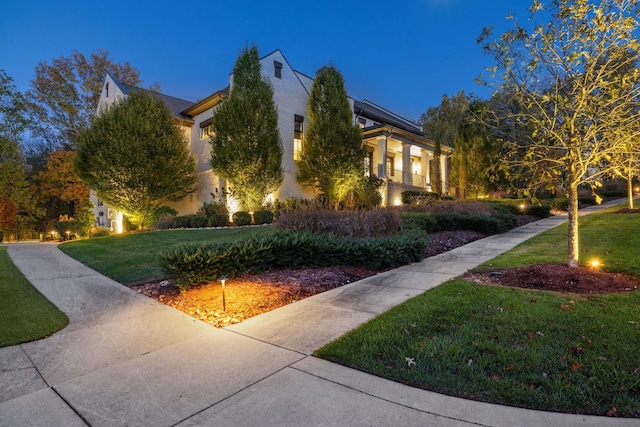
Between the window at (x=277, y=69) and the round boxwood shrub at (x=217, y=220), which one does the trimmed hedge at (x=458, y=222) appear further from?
the window at (x=277, y=69)

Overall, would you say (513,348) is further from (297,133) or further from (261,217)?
(297,133)

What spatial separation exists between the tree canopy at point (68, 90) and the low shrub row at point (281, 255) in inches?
1114

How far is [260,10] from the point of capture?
49031 millimetres

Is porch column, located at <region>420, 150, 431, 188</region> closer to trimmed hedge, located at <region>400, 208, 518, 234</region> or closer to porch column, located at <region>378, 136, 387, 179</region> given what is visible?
porch column, located at <region>378, 136, 387, 179</region>

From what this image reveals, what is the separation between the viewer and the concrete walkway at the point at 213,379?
7.75 feet

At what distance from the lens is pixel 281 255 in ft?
22.0

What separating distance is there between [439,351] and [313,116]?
55.1 feet

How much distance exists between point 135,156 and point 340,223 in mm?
13092

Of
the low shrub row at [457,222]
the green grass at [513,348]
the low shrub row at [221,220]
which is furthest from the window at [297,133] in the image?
the green grass at [513,348]

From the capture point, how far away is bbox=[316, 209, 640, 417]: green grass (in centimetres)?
255

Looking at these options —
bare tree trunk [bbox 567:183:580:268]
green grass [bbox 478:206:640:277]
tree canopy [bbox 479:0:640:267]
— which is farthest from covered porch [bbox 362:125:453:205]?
bare tree trunk [bbox 567:183:580:268]

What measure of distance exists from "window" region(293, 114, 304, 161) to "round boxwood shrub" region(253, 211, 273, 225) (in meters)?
5.16

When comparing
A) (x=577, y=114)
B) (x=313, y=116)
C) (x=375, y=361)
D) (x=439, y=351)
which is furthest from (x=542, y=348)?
(x=313, y=116)

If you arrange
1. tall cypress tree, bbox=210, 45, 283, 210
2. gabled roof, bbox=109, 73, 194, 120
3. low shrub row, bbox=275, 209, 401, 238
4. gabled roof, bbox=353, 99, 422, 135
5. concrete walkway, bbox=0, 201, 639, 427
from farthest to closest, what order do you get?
1. gabled roof, bbox=353, 99, 422, 135
2. gabled roof, bbox=109, 73, 194, 120
3. tall cypress tree, bbox=210, 45, 283, 210
4. low shrub row, bbox=275, 209, 401, 238
5. concrete walkway, bbox=0, 201, 639, 427
